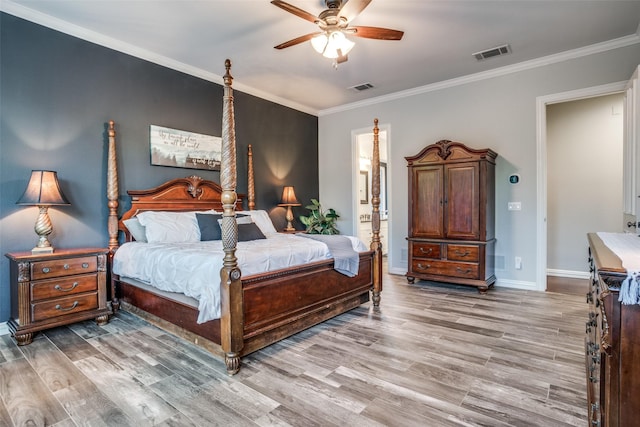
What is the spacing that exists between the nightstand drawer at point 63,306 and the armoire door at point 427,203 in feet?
12.6

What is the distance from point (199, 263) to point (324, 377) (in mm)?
1192

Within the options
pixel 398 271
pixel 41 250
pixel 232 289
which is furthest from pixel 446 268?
pixel 41 250

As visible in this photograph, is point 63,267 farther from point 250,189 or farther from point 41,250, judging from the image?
point 250,189

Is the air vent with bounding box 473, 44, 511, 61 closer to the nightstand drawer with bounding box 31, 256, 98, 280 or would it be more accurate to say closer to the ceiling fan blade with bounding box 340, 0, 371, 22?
the ceiling fan blade with bounding box 340, 0, 371, 22

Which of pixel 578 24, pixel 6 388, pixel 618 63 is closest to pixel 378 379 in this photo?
pixel 6 388

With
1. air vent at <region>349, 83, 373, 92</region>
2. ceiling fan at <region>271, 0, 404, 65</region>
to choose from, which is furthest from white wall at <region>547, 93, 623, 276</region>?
ceiling fan at <region>271, 0, 404, 65</region>

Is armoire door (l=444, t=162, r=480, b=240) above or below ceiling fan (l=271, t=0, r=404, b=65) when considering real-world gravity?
below

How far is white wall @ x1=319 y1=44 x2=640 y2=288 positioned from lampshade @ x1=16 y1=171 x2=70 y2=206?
4.27 meters

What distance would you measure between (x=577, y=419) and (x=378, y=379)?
104 cm

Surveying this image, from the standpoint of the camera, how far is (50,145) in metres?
3.20

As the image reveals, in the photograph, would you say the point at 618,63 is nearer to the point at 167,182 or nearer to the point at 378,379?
the point at 378,379

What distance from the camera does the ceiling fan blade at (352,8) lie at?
2395mm

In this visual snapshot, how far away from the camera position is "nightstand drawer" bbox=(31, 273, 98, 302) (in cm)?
278

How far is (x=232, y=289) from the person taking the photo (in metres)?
2.25
